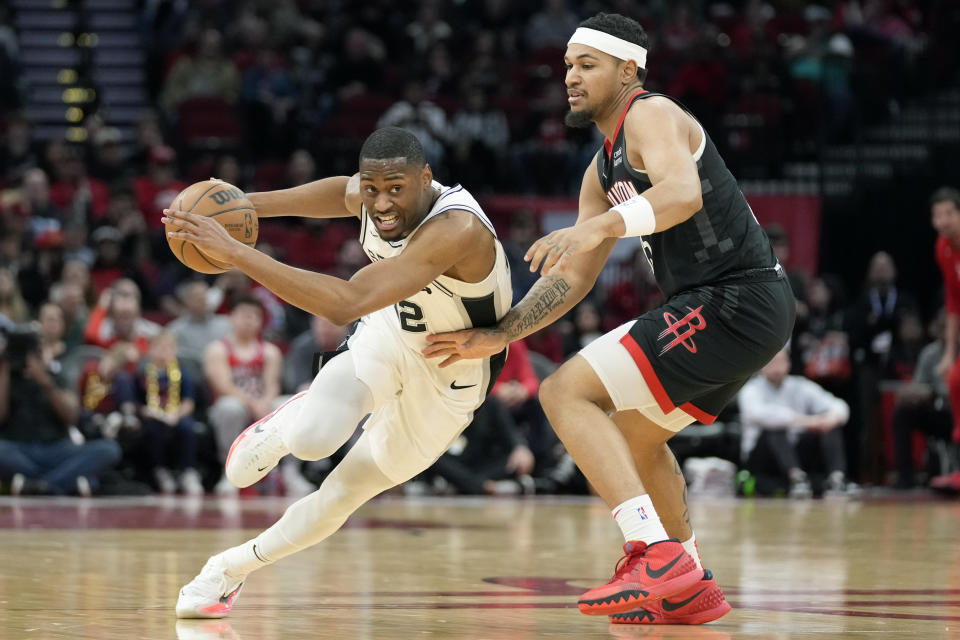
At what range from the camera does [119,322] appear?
11.1 meters

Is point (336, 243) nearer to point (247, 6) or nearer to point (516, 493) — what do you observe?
point (516, 493)

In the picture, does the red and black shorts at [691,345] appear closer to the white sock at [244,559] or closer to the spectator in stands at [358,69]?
the white sock at [244,559]

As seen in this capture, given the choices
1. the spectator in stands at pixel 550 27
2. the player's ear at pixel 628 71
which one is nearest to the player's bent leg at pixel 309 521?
the player's ear at pixel 628 71

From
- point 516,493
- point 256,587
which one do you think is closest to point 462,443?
point 516,493

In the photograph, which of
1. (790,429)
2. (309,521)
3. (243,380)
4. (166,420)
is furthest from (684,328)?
(790,429)

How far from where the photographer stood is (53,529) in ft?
25.0

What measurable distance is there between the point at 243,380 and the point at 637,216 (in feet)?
24.4

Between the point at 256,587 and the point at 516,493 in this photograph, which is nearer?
the point at 256,587

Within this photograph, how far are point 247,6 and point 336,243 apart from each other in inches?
174

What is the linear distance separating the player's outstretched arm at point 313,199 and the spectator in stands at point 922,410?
7.86 meters

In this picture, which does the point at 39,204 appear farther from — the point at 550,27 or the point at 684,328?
the point at 684,328

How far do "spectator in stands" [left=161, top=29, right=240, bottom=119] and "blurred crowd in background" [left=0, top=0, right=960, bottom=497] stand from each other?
23mm

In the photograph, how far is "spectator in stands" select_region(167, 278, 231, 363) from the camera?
459 inches

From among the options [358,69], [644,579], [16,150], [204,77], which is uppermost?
[358,69]
